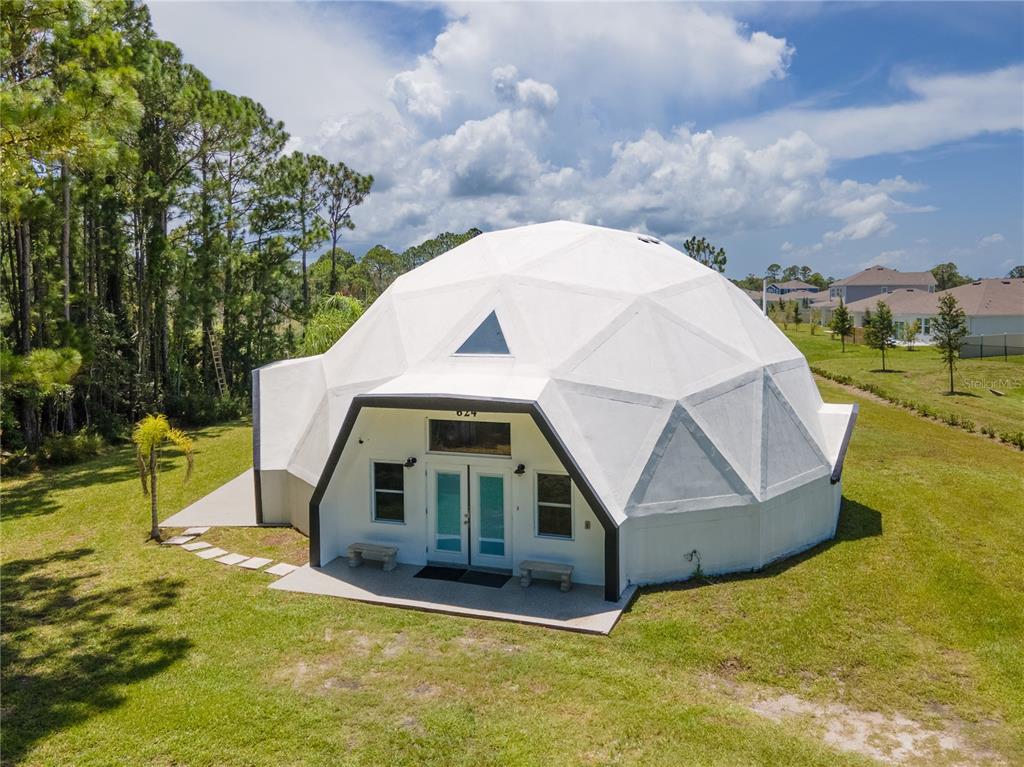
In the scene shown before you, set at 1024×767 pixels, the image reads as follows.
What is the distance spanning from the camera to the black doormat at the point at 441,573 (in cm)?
1118

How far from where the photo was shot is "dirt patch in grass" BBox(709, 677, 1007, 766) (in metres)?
6.69

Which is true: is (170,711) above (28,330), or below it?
below

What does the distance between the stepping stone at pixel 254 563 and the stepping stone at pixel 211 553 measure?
2.58 feet

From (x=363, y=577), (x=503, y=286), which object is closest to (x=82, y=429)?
(x=363, y=577)

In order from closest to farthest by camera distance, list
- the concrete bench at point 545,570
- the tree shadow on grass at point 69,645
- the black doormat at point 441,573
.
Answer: the tree shadow on grass at point 69,645 → the concrete bench at point 545,570 → the black doormat at point 441,573

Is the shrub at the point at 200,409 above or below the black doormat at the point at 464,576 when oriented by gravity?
above

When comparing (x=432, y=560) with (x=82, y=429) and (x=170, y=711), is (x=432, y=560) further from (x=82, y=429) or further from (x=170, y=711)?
(x=82, y=429)

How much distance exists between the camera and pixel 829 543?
41.5ft

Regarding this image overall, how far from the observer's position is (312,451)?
43.2ft

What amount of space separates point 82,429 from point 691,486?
21.8 metres

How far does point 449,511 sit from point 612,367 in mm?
4148

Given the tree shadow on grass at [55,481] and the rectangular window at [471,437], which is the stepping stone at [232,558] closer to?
the rectangular window at [471,437]

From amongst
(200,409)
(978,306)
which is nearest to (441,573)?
(200,409)

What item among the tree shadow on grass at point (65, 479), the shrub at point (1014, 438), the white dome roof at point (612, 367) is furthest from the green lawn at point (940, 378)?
the tree shadow on grass at point (65, 479)
